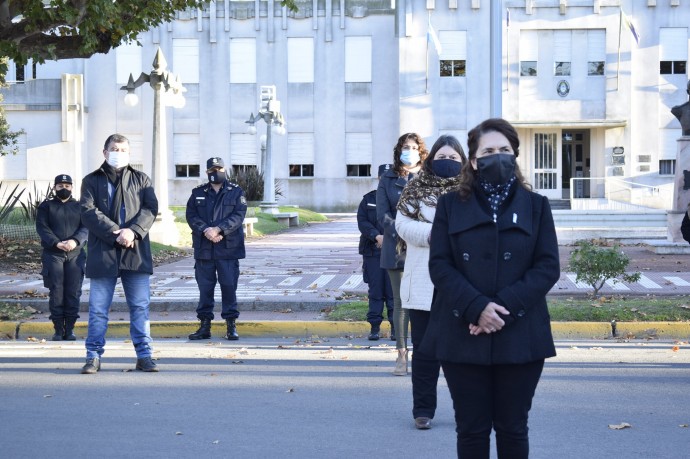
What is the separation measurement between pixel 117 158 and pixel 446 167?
11.9 ft

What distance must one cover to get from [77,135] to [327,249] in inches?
1116

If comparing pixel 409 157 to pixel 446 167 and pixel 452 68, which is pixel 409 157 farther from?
pixel 452 68

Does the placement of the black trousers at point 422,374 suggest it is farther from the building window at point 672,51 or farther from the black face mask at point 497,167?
the building window at point 672,51

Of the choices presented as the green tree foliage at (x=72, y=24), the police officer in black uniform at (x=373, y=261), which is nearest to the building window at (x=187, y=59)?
the green tree foliage at (x=72, y=24)

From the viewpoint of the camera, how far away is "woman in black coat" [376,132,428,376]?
8891 mm

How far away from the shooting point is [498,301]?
189 inches

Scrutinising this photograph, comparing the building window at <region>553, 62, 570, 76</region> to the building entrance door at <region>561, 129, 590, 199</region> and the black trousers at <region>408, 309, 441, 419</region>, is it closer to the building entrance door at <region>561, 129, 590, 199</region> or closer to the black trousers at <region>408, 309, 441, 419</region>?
the building entrance door at <region>561, 129, 590, 199</region>

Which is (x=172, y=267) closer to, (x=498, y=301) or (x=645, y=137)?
(x=498, y=301)

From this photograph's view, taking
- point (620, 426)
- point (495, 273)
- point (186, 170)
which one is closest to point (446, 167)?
point (620, 426)

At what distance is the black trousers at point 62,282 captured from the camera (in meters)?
12.4

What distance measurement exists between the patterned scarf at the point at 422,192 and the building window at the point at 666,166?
142 ft

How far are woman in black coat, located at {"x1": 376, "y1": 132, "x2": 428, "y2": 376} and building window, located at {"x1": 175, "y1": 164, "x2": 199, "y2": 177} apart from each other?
43860 mm

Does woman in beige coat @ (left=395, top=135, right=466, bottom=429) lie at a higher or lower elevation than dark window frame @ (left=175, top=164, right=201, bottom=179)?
lower

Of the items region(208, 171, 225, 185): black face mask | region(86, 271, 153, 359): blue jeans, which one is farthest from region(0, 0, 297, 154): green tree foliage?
region(86, 271, 153, 359): blue jeans
